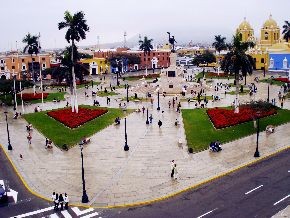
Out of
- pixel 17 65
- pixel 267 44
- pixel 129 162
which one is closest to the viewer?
pixel 129 162

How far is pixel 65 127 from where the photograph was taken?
50625 mm

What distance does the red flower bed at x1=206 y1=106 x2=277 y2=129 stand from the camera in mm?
47719

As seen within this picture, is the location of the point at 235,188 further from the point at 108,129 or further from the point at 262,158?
the point at 108,129

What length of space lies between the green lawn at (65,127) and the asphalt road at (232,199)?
1794 cm

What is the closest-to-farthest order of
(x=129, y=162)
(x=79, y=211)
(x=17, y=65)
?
(x=79, y=211), (x=129, y=162), (x=17, y=65)

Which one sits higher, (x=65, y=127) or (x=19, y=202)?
(x=65, y=127)

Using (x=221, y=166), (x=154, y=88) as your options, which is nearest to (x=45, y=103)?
(x=154, y=88)

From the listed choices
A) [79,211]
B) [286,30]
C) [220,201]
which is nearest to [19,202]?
[79,211]

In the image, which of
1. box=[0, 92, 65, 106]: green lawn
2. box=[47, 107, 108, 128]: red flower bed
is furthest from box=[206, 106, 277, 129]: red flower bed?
box=[0, 92, 65, 106]: green lawn

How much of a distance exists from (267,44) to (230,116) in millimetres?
80370

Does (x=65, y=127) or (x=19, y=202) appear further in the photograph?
(x=65, y=127)

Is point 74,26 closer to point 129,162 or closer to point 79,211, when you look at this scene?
point 129,162

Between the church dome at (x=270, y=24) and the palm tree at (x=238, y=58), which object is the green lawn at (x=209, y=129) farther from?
the church dome at (x=270, y=24)

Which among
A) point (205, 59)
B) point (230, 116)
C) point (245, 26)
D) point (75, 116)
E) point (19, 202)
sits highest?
point (245, 26)
